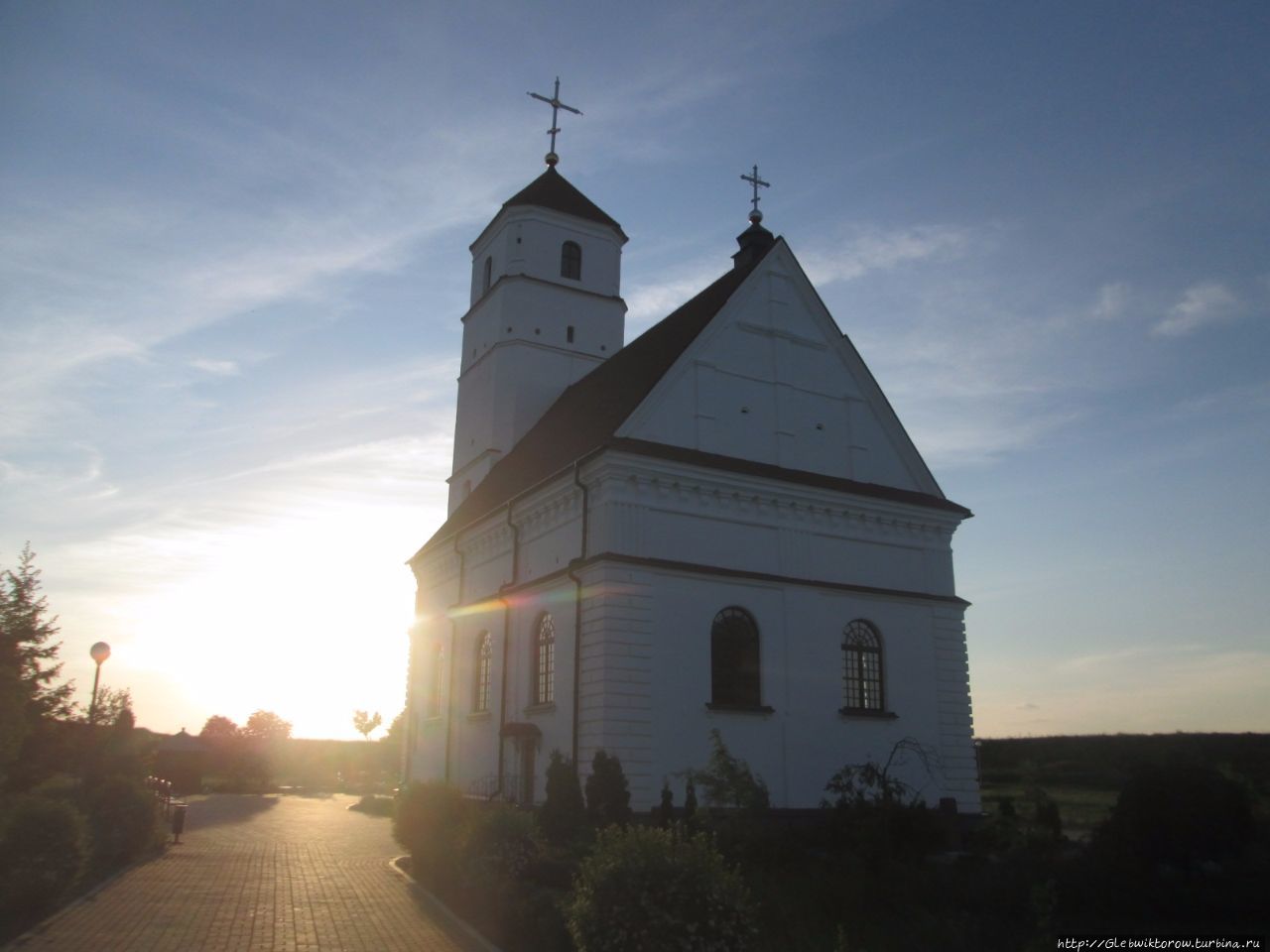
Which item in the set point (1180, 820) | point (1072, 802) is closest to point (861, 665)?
point (1072, 802)

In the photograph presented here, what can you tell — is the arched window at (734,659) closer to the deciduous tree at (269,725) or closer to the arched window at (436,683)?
the arched window at (436,683)

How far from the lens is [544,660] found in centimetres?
2409

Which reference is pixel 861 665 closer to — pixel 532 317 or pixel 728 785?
pixel 728 785

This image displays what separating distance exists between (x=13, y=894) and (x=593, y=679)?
10435mm

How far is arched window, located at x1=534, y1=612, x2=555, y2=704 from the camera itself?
23.6 m

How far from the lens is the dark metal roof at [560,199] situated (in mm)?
36688

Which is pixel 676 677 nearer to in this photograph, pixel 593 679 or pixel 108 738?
pixel 593 679

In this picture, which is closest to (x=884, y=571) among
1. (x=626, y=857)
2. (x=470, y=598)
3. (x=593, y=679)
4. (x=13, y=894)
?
(x=593, y=679)

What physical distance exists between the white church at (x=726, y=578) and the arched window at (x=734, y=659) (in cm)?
4

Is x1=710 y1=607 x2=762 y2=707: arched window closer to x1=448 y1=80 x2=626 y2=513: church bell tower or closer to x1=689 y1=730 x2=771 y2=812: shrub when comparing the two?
x1=689 y1=730 x2=771 y2=812: shrub

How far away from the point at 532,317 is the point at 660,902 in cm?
2758

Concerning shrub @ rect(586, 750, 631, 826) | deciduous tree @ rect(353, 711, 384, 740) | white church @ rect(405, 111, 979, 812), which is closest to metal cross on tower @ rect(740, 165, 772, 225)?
white church @ rect(405, 111, 979, 812)

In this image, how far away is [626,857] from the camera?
10.2 metres

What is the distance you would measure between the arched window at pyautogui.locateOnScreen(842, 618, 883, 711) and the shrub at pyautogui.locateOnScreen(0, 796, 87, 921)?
15828 millimetres
